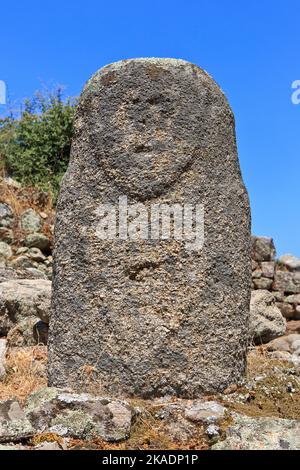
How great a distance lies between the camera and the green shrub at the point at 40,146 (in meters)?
16.6

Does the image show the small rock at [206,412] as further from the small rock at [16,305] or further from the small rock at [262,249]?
the small rock at [262,249]

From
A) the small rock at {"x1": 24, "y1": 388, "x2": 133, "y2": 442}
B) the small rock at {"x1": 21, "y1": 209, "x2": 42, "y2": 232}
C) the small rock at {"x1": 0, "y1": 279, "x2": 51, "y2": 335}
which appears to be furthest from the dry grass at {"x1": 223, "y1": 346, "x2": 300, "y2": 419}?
→ the small rock at {"x1": 21, "y1": 209, "x2": 42, "y2": 232}

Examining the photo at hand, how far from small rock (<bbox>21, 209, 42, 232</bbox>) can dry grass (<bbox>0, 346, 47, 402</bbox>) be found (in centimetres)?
752

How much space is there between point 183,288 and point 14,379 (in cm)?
209

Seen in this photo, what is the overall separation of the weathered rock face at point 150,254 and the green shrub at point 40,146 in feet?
36.0

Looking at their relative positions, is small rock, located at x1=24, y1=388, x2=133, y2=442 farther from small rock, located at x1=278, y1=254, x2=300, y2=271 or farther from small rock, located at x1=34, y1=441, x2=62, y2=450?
small rock, located at x1=278, y1=254, x2=300, y2=271

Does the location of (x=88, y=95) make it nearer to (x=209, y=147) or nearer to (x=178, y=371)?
(x=209, y=147)

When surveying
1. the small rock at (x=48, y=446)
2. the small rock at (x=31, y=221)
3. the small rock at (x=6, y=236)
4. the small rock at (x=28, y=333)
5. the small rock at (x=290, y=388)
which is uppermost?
the small rock at (x=31, y=221)

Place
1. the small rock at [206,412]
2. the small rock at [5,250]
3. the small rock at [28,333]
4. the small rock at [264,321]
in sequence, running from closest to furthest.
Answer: the small rock at [206,412] < the small rock at [28,333] < the small rock at [264,321] < the small rock at [5,250]

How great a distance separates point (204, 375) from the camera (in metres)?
5.23

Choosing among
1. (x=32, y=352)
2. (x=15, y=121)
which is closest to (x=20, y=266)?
(x=15, y=121)

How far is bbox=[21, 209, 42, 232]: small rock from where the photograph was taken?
48.1ft

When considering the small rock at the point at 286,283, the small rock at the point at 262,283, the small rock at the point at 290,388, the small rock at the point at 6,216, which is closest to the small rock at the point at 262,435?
the small rock at the point at 290,388

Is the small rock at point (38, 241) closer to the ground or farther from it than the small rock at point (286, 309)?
farther from it
